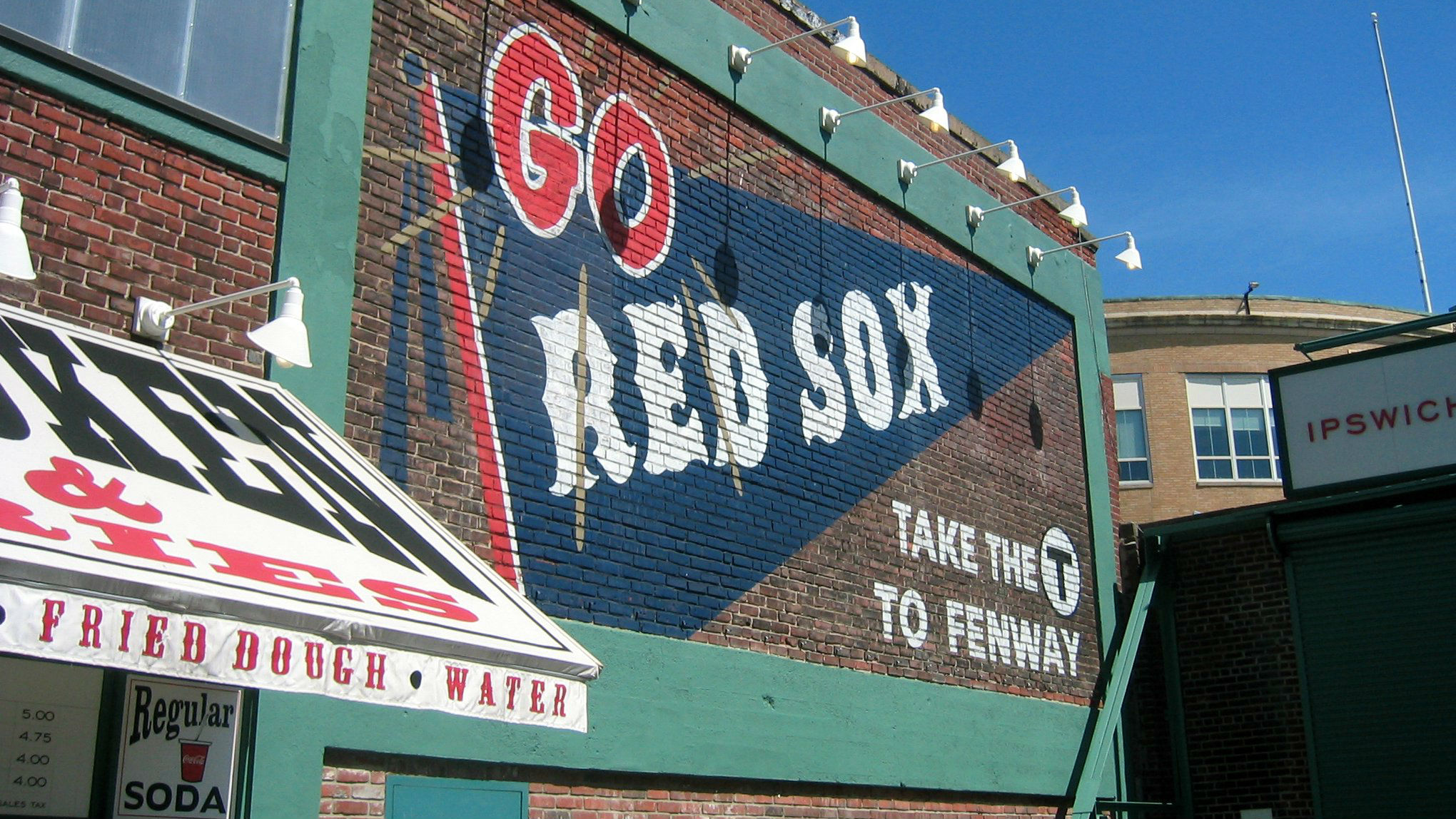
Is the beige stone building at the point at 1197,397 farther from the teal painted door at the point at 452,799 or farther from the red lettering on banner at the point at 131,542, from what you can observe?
the red lettering on banner at the point at 131,542

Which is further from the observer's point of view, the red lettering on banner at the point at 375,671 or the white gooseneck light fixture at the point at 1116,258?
the white gooseneck light fixture at the point at 1116,258

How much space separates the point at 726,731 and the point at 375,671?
4.95 meters

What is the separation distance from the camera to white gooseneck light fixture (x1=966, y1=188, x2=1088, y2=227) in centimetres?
1519

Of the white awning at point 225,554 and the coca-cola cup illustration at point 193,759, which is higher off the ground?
the white awning at point 225,554

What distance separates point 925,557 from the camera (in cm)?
1324

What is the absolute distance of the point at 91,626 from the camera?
4.95 metres

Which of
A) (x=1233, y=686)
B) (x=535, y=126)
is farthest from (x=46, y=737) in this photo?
(x=1233, y=686)

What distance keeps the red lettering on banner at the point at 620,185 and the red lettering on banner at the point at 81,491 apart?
5.49 meters

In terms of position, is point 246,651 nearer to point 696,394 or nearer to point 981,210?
point 696,394

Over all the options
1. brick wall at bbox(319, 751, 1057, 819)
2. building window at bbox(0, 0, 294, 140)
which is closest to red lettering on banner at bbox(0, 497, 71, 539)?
brick wall at bbox(319, 751, 1057, 819)

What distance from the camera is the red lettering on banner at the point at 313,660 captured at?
18.4 feet

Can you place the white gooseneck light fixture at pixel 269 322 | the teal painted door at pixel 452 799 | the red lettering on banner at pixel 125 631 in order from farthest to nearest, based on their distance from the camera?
the teal painted door at pixel 452 799, the white gooseneck light fixture at pixel 269 322, the red lettering on banner at pixel 125 631

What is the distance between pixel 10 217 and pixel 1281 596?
44.1 feet

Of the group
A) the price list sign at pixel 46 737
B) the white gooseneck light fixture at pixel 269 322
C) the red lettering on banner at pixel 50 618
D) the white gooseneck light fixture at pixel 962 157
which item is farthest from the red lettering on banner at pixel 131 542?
the white gooseneck light fixture at pixel 962 157
